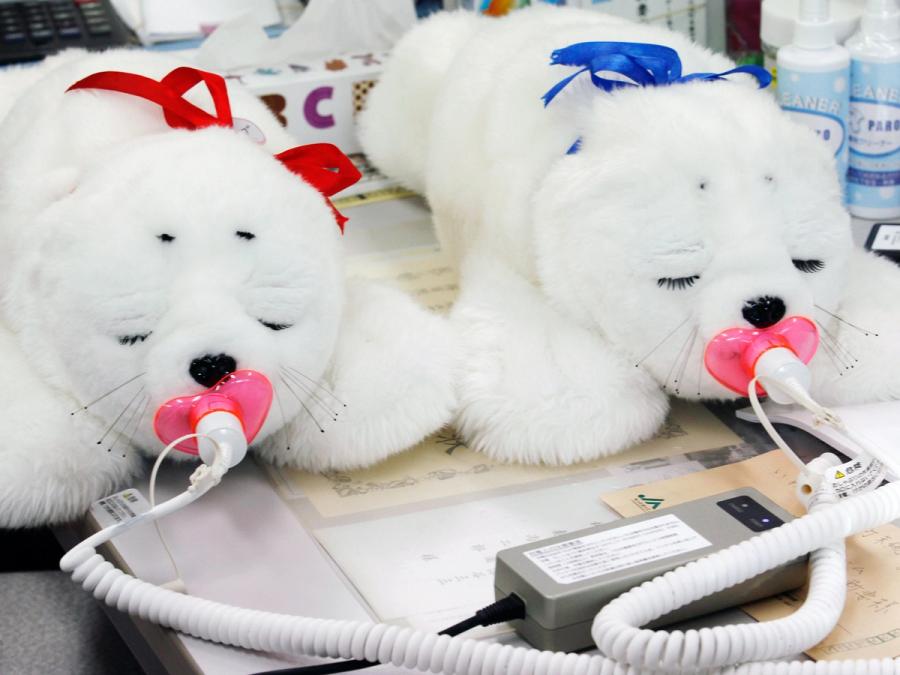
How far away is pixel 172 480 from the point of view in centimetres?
77

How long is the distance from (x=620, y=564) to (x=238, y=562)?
0.22 m

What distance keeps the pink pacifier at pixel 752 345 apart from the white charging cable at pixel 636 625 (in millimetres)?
85

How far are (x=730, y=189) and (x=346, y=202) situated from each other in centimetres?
53

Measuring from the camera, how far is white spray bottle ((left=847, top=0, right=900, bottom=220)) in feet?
3.20

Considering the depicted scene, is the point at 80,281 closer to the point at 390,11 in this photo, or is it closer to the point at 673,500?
the point at 673,500

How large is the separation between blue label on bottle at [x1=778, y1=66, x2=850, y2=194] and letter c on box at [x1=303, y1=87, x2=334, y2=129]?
0.43m

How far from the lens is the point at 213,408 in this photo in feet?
2.17

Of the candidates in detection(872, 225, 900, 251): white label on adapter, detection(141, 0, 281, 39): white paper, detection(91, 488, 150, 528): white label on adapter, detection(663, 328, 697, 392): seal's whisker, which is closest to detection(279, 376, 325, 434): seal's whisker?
detection(91, 488, 150, 528): white label on adapter

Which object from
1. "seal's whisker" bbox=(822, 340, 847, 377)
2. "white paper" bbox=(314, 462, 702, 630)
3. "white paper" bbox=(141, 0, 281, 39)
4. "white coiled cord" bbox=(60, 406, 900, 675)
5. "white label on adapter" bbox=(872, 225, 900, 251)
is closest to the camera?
"white coiled cord" bbox=(60, 406, 900, 675)

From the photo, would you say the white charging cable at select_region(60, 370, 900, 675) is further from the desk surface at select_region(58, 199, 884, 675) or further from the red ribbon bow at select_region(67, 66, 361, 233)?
the red ribbon bow at select_region(67, 66, 361, 233)

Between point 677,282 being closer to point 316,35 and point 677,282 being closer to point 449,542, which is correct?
point 449,542

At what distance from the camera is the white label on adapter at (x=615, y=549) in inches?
23.7

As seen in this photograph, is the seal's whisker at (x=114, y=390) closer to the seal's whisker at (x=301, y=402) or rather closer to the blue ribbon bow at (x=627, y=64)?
the seal's whisker at (x=301, y=402)

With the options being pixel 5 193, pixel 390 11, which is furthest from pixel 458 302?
pixel 390 11
